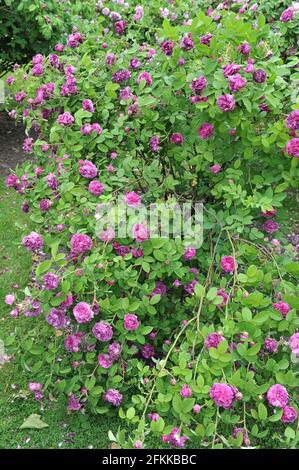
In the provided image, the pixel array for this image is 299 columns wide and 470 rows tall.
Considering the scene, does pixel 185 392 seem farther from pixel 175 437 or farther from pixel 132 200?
pixel 132 200

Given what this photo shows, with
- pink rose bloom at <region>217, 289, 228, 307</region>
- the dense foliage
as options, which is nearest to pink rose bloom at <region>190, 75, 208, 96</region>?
pink rose bloom at <region>217, 289, 228, 307</region>

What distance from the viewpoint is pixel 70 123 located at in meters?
2.38

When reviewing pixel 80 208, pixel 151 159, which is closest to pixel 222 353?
pixel 80 208

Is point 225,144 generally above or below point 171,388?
above

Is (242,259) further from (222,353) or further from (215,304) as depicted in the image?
(222,353)

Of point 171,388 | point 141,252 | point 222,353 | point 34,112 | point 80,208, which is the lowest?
point 171,388

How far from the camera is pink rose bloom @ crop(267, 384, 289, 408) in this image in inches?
71.0

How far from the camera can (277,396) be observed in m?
1.82

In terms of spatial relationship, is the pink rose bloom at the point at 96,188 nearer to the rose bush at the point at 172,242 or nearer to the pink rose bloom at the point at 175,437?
the rose bush at the point at 172,242

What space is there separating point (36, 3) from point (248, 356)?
4258 mm

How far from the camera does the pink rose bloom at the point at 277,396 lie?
1.80 meters

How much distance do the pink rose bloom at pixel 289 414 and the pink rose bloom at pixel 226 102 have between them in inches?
43.7

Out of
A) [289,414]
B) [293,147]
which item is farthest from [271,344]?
[293,147]

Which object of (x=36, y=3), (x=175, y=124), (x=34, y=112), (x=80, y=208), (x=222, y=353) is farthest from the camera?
(x=36, y=3)
